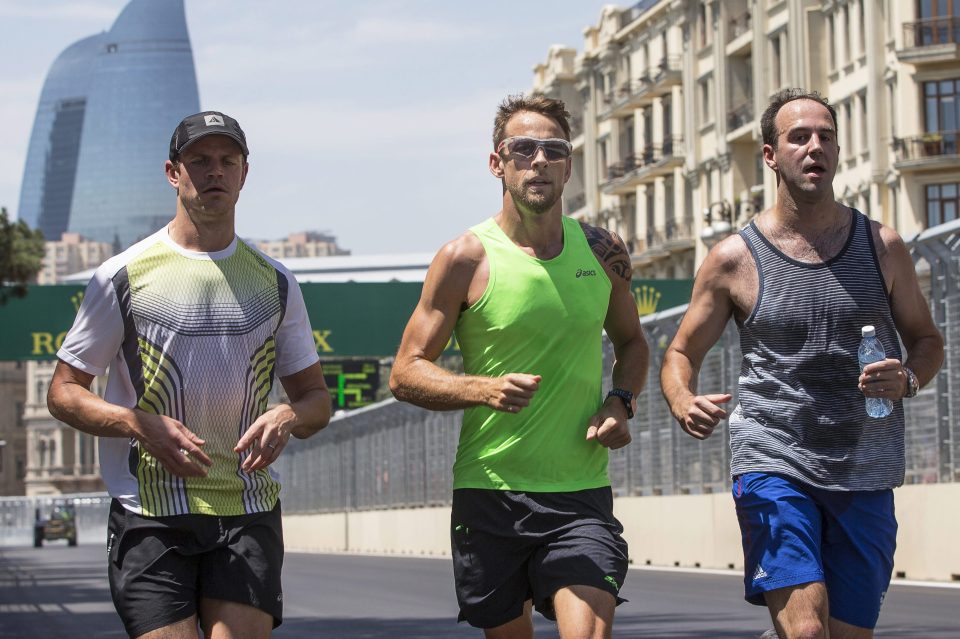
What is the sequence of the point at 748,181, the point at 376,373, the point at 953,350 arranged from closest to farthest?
1. the point at 953,350
2. the point at 376,373
3. the point at 748,181

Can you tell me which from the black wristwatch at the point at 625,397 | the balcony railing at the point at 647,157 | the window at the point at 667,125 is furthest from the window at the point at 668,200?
the black wristwatch at the point at 625,397

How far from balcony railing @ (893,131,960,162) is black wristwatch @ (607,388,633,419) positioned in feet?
176

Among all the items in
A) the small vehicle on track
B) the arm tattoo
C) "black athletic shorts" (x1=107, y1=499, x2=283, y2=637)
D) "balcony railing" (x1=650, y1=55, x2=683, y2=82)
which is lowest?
the small vehicle on track

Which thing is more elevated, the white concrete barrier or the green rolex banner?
the green rolex banner

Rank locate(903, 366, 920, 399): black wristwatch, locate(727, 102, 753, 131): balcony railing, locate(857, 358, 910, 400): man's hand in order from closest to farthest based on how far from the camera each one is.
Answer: locate(857, 358, 910, 400): man's hand
locate(903, 366, 920, 399): black wristwatch
locate(727, 102, 753, 131): balcony railing

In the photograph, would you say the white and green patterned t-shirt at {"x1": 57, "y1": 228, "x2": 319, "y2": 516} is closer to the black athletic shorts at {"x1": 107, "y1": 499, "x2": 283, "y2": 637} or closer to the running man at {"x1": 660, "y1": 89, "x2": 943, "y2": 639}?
the black athletic shorts at {"x1": 107, "y1": 499, "x2": 283, "y2": 637}

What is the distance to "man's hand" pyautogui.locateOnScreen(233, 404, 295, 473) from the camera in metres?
6.64

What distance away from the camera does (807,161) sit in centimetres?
736

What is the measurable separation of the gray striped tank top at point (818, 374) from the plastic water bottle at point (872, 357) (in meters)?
0.05

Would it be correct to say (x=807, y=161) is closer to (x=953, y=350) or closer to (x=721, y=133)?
(x=953, y=350)

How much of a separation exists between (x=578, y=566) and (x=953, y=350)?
15.2m

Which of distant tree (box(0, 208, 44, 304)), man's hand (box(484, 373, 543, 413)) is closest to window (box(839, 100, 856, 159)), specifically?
distant tree (box(0, 208, 44, 304))

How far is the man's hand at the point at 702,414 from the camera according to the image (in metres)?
7.06

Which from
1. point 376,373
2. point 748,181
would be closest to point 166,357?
point 376,373
